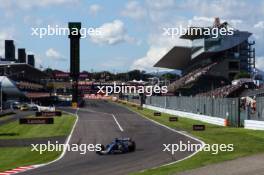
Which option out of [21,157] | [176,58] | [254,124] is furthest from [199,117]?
[176,58]

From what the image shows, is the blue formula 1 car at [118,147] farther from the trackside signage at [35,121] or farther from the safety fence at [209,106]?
the trackside signage at [35,121]

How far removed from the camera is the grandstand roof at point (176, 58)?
172500 mm

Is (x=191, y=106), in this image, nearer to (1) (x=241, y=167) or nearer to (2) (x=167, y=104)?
(2) (x=167, y=104)

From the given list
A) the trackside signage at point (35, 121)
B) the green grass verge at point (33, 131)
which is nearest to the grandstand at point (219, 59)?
the trackside signage at point (35, 121)

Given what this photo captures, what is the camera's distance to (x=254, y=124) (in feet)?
172

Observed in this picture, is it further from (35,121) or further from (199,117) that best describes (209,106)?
(35,121)

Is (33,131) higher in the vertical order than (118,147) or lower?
lower

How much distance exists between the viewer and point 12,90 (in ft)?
493

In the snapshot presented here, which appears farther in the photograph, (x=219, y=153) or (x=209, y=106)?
(x=209, y=106)

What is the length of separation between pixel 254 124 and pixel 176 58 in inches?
5115

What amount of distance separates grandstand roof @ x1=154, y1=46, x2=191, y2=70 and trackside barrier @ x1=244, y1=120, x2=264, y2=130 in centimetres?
11560

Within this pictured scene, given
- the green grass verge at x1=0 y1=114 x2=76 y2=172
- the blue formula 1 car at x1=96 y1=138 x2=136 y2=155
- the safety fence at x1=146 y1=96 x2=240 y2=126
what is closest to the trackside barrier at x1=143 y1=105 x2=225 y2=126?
the safety fence at x1=146 y1=96 x2=240 y2=126

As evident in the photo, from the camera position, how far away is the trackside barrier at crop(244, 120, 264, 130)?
50.7 meters

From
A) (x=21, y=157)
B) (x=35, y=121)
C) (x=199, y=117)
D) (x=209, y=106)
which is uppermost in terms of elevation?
(x=209, y=106)
